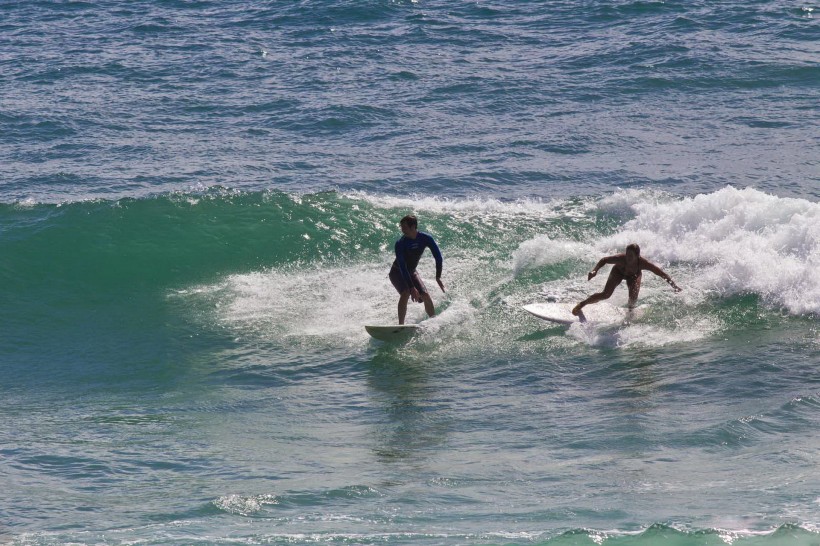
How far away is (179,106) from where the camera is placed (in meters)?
24.8

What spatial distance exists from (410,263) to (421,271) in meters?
2.78

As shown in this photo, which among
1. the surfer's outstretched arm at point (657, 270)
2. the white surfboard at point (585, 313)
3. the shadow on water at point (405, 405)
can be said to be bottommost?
the shadow on water at point (405, 405)

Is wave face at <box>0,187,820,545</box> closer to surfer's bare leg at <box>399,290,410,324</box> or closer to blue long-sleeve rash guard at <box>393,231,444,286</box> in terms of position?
surfer's bare leg at <box>399,290,410,324</box>

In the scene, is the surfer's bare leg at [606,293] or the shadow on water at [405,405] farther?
the surfer's bare leg at [606,293]

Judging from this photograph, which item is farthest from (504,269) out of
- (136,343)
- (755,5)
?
(755,5)

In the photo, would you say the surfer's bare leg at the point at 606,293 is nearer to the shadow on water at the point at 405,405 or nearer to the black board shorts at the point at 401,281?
the black board shorts at the point at 401,281

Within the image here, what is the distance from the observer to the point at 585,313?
1446 centimetres

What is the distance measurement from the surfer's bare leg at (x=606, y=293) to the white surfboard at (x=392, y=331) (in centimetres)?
222

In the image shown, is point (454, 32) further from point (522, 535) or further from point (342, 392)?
point (522, 535)

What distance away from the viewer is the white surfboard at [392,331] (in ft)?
45.7

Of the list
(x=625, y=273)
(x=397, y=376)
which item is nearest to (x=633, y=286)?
(x=625, y=273)

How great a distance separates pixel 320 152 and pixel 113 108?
570cm

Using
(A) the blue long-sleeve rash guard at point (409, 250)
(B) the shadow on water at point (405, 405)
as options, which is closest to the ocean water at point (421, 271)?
(B) the shadow on water at point (405, 405)

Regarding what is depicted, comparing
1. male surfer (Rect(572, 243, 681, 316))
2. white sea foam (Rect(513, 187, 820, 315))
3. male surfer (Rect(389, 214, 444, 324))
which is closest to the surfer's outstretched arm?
male surfer (Rect(572, 243, 681, 316))
